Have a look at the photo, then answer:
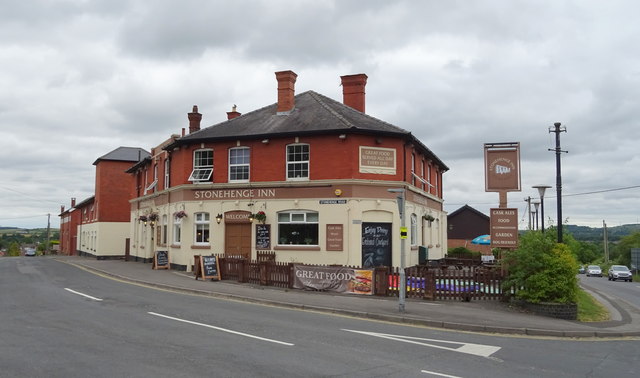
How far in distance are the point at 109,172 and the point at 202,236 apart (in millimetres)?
24840

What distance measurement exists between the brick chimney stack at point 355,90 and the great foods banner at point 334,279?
40.4 ft

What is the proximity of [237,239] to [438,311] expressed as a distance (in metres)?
12.6

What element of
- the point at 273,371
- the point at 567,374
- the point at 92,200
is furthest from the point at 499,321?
the point at 92,200

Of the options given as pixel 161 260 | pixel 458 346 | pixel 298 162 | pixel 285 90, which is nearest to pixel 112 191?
pixel 161 260

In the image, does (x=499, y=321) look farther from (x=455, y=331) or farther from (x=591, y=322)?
(x=591, y=322)

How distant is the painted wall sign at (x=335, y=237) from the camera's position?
22.0 m

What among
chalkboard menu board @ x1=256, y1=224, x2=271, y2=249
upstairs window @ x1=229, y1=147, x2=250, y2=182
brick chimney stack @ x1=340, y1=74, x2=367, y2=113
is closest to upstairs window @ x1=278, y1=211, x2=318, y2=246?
chalkboard menu board @ x1=256, y1=224, x2=271, y2=249

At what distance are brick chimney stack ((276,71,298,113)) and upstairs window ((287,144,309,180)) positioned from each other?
3093 millimetres

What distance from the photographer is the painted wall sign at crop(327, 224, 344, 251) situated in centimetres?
2203

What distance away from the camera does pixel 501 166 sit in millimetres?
18078

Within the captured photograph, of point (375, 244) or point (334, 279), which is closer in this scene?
point (334, 279)

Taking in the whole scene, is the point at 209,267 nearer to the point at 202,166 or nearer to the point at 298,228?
the point at 298,228

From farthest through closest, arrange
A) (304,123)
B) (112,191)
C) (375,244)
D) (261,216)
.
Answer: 1. (112,191)
2. (304,123)
3. (261,216)
4. (375,244)

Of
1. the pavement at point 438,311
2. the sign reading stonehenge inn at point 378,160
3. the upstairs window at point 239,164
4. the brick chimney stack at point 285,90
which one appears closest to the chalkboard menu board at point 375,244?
the sign reading stonehenge inn at point 378,160
